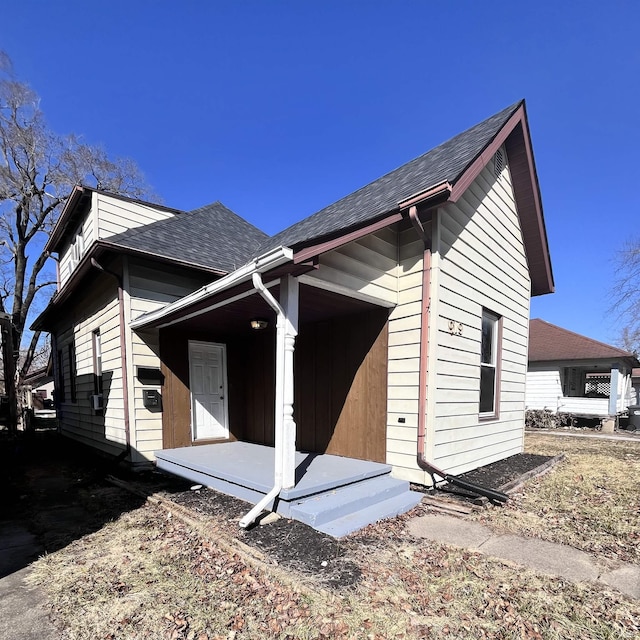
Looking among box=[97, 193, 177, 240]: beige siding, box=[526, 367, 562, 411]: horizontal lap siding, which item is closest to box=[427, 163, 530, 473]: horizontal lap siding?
box=[97, 193, 177, 240]: beige siding

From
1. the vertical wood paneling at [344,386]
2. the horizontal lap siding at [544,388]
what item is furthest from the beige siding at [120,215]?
the horizontal lap siding at [544,388]

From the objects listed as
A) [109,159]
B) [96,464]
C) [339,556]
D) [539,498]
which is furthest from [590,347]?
[109,159]

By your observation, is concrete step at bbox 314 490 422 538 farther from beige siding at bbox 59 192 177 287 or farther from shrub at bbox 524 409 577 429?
shrub at bbox 524 409 577 429

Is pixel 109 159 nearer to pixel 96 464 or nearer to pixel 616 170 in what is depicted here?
pixel 96 464

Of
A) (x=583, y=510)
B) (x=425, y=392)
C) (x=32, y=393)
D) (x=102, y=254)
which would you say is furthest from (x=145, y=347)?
(x=32, y=393)

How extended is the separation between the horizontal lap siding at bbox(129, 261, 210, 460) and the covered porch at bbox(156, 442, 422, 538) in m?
0.61

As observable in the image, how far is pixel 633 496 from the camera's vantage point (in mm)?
4555

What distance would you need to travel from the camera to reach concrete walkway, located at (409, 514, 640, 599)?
2.62 metres

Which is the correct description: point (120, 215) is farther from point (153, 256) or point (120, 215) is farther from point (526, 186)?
point (526, 186)

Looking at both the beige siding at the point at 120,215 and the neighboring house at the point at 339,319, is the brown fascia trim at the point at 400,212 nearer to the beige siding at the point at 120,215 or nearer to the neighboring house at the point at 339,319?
the neighboring house at the point at 339,319

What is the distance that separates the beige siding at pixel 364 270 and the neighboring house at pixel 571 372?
13.1 meters

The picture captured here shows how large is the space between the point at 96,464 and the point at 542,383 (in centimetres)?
1589

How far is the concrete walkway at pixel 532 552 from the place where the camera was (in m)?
2.62

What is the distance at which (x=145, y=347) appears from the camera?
5992mm
